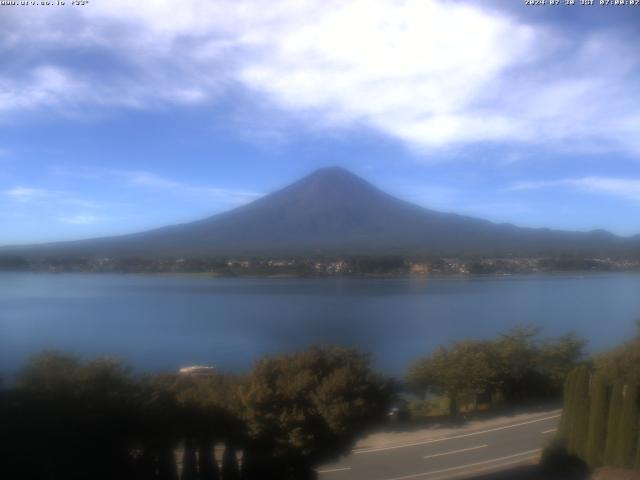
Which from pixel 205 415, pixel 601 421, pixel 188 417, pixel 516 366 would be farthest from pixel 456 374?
pixel 188 417

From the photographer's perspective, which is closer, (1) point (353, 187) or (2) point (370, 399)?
(2) point (370, 399)

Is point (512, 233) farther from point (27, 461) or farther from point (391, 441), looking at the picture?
point (27, 461)

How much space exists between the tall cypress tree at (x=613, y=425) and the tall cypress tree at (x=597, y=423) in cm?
7

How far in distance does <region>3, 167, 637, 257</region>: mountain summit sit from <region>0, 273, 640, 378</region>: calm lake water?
3407 mm

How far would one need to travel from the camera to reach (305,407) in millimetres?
6500

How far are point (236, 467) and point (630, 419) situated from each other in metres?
4.97

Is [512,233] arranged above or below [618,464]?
above

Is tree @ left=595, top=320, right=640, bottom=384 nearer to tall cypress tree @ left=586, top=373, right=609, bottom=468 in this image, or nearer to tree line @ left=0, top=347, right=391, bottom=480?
tall cypress tree @ left=586, top=373, right=609, bottom=468

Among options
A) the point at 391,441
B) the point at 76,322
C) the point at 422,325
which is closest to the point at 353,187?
the point at 422,325

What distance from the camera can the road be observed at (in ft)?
24.5

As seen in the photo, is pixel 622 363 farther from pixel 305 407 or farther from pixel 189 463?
pixel 189 463

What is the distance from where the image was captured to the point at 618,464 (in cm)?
767

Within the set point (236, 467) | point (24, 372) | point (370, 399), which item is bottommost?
point (236, 467)

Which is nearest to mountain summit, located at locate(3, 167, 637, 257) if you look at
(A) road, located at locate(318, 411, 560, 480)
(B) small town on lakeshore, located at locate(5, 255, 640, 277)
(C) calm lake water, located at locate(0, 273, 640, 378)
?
(B) small town on lakeshore, located at locate(5, 255, 640, 277)
